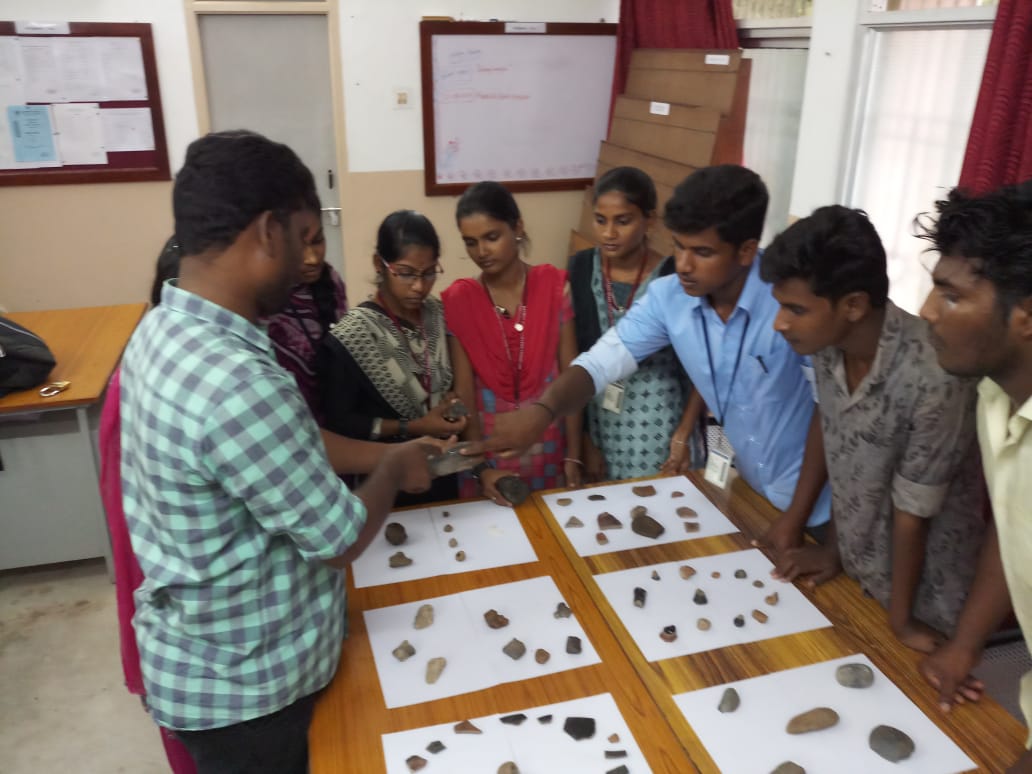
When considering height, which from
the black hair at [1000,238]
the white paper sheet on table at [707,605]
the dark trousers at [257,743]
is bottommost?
the dark trousers at [257,743]

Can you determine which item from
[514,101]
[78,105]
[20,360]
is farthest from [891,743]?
[78,105]

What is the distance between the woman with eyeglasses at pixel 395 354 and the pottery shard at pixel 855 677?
3.53 feet

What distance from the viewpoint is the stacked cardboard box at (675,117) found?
361cm

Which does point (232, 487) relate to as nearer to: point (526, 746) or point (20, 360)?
point (526, 746)

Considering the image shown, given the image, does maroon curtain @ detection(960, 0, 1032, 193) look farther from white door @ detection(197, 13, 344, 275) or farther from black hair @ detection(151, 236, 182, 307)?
white door @ detection(197, 13, 344, 275)

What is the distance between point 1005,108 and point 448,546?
2.07m

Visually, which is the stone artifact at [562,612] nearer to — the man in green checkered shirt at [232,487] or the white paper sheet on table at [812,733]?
the white paper sheet on table at [812,733]

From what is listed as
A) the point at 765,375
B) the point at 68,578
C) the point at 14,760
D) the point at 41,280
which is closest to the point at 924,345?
the point at 765,375

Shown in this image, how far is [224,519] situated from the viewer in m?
1.05

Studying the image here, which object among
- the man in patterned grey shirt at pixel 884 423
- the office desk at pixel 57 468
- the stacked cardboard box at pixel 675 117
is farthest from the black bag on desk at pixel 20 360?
the stacked cardboard box at pixel 675 117

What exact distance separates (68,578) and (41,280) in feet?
7.02

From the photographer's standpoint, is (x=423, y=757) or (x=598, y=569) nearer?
(x=423, y=757)

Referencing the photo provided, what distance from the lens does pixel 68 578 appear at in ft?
9.69

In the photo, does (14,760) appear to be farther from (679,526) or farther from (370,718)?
(679,526)
